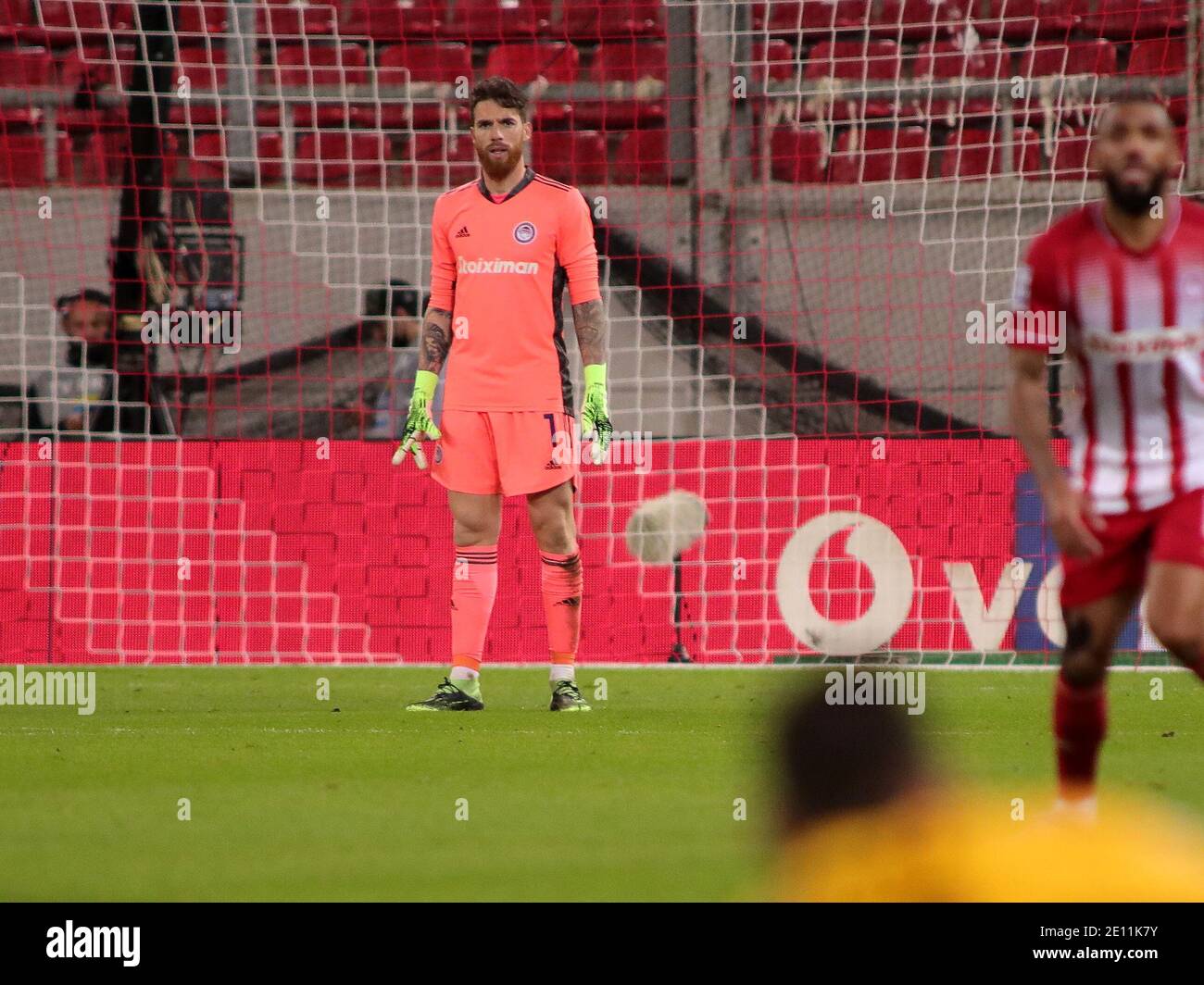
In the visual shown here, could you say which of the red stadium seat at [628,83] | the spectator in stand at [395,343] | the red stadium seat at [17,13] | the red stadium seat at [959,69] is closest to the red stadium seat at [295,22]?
the red stadium seat at [17,13]

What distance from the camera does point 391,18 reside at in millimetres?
Answer: 13656

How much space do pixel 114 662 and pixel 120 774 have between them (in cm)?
440

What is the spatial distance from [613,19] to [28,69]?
455 centimetres

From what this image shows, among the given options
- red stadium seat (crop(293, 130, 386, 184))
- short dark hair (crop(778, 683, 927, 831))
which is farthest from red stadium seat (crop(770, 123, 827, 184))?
short dark hair (crop(778, 683, 927, 831))

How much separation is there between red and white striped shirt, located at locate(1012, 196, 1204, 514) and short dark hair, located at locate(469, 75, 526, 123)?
2.97 m

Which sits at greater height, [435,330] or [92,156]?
[92,156]

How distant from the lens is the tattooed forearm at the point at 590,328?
6.89m

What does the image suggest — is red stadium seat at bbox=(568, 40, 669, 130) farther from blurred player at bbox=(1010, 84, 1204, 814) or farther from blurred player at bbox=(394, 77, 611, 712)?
blurred player at bbox=(1010, 84, 1204, 814)

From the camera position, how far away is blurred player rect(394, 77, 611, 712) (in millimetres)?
6785

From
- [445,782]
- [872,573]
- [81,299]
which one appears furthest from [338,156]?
[445,782]

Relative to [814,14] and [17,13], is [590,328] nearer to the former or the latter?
[814,14]

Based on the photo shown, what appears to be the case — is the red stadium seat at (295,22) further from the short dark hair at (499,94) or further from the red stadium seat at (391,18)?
the short dark hair at (499,94)

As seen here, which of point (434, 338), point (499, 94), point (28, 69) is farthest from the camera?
point (28, 69)

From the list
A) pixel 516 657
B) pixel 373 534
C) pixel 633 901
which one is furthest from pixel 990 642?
pixel 633 901
